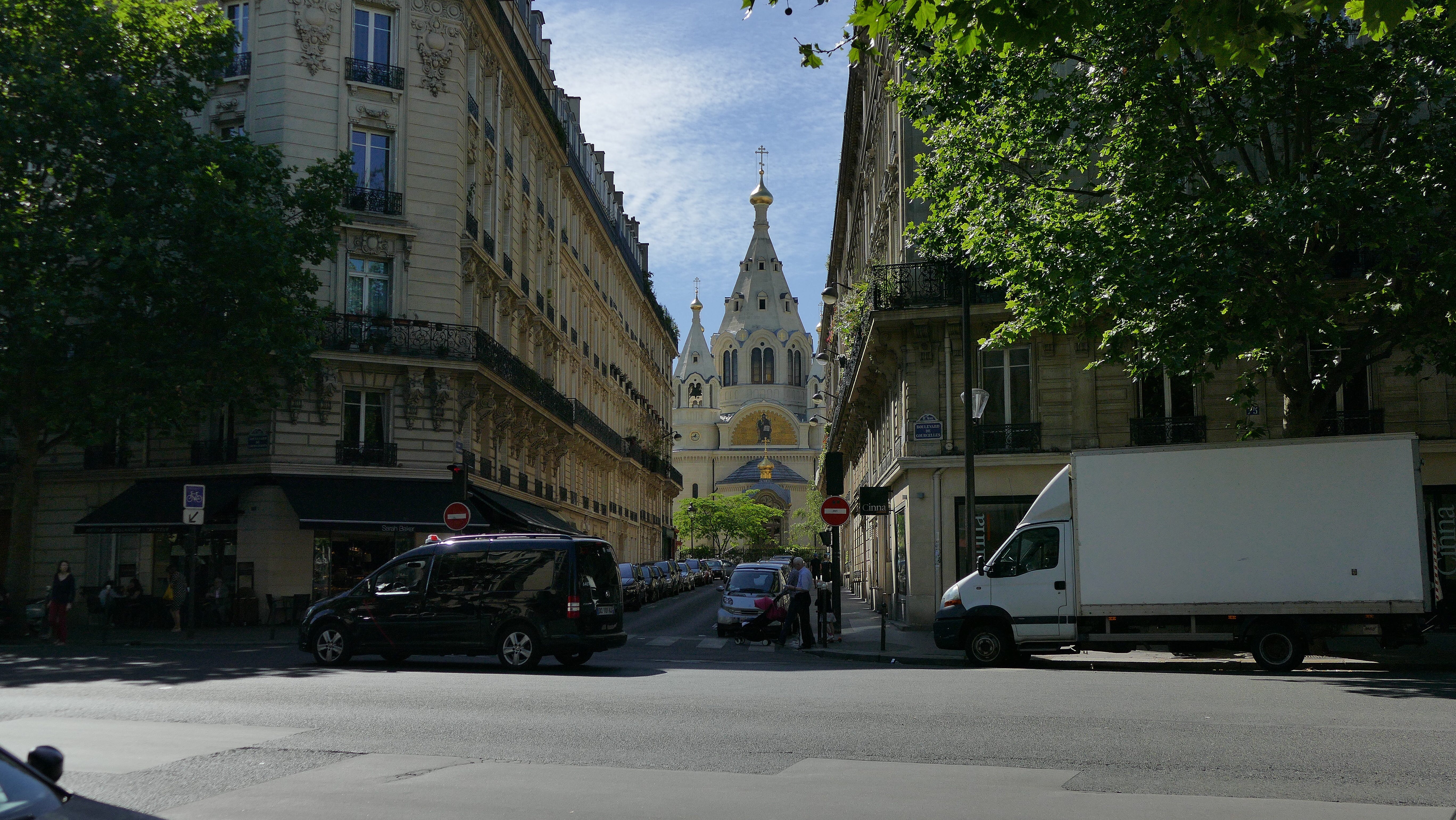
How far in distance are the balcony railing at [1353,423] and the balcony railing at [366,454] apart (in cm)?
2074

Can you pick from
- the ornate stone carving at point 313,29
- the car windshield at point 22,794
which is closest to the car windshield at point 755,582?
the ornate stone carving at point 313,29

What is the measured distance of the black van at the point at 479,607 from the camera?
54.5 feet

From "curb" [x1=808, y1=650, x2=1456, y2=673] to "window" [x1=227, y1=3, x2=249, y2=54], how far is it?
69.4ft

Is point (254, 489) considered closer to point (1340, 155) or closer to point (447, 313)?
point (447, 313)

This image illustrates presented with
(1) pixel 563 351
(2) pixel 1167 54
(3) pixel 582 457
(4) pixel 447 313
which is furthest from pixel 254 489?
(2) pixel 1167 54

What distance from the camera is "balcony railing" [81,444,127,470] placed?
30609 millimetres

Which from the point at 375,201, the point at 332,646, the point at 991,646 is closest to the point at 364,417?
the point at 375,201

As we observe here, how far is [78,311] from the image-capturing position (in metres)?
24.0

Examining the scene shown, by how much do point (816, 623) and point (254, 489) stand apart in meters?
14.5

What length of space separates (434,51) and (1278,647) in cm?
2436

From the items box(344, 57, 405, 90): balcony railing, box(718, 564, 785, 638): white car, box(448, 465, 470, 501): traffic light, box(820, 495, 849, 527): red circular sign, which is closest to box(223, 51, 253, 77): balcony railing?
box(344, 57, 405, 90): balcony railing

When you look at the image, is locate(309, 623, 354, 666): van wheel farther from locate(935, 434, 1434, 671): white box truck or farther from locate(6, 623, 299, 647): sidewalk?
locate(935, 434, 1434, 671): white box truck

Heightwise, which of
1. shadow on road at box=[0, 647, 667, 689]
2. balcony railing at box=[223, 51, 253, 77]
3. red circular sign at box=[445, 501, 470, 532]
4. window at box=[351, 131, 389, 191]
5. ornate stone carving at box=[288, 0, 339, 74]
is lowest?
shadow on road at box=[0, 647, 667, 689]

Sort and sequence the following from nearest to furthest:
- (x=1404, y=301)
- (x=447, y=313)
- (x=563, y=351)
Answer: (x=1404, y=301)
(x=447, y=313)
(x=563, y=351)
